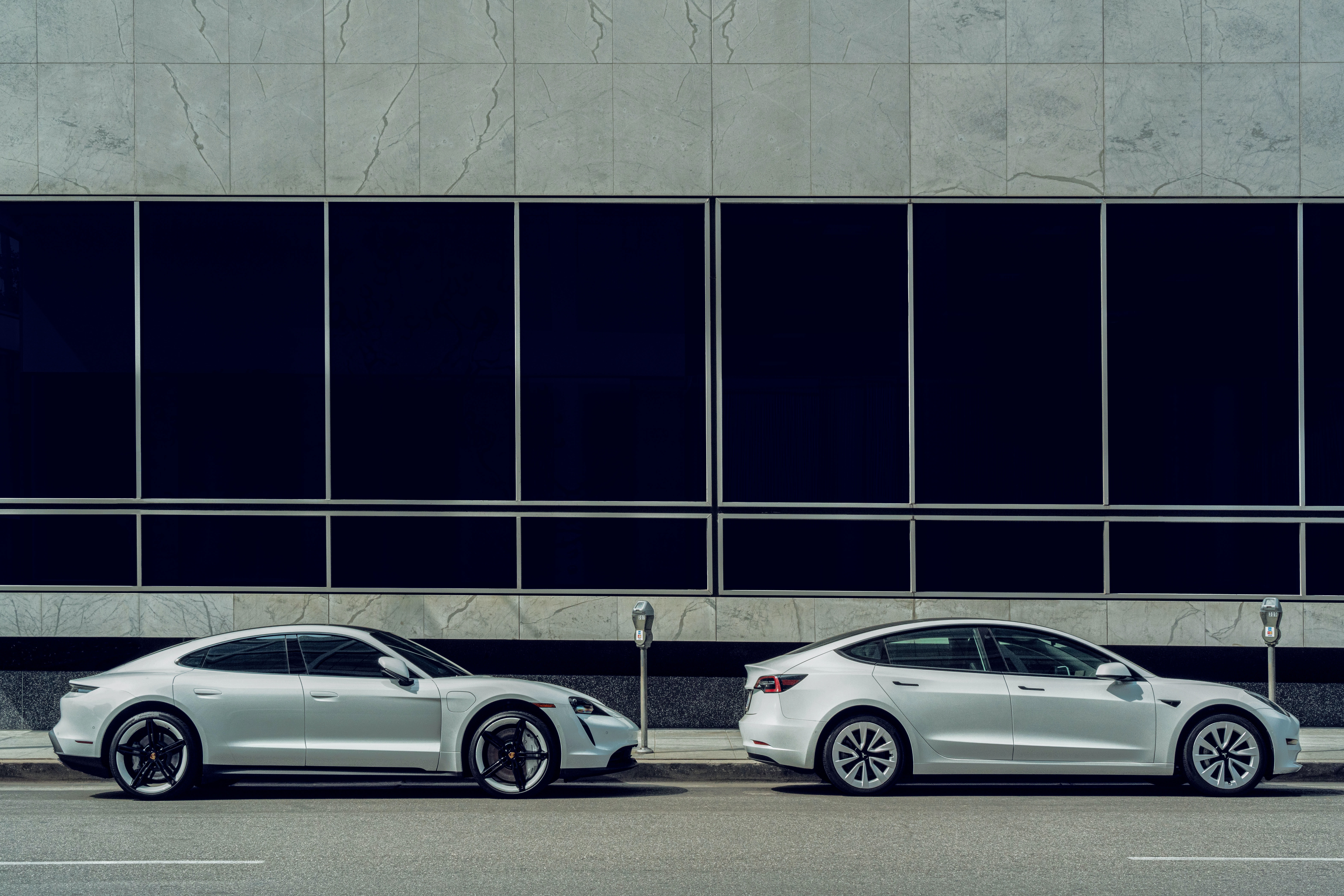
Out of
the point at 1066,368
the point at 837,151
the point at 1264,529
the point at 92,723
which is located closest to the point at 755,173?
the point at 837,151

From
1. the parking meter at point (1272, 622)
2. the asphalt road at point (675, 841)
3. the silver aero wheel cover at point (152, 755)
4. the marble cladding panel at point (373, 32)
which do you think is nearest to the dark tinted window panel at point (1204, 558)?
the parking meter at point (1272, 622)

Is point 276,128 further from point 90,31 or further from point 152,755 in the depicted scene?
point 152,755

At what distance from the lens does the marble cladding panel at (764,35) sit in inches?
584

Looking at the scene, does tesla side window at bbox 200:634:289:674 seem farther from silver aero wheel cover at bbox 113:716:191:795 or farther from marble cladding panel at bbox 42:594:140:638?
marble cladding panel at bbox 42:594:140:638

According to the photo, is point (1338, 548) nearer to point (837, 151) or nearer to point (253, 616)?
point (837, 151)

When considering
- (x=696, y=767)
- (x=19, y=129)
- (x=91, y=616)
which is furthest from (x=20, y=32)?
(x=696, y=767)

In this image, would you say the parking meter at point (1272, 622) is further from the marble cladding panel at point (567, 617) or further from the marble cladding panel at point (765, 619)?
the marble cladding panel at point (567, 617)

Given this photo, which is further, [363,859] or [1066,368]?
[1066,368]


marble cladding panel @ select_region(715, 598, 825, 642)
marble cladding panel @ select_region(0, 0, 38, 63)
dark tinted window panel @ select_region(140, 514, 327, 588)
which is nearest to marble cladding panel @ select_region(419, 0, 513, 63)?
marble cladding panel @ select_region(0, 0, 38, 63)

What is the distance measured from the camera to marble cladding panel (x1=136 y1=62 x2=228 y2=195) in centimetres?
1491

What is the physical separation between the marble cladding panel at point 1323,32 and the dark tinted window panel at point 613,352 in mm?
7099

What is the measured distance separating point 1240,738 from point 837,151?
25.3 ft

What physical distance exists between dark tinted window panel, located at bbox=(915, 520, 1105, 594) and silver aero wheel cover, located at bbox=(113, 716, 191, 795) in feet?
26.4

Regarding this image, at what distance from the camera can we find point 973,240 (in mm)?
14844
